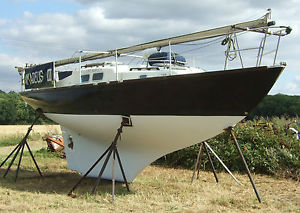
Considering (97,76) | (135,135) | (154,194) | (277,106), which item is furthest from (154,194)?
(277,106)

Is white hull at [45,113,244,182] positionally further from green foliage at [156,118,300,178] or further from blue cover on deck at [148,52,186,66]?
green foliage at [156,118,300,178]

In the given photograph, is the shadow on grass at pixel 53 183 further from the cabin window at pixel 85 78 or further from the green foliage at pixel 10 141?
the green foliage at pixel 10 141

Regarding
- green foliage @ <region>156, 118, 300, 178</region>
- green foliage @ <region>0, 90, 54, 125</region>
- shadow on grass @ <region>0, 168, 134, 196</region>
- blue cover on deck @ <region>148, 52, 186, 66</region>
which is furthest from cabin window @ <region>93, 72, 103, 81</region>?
green foliage @ <region>0, 90, 54, 125</region>

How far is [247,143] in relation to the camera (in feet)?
32.6

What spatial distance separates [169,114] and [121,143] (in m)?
1.68

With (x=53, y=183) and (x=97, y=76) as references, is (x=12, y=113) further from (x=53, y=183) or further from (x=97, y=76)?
(x=97, y=76)

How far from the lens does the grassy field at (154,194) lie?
5.78m

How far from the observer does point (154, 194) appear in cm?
682

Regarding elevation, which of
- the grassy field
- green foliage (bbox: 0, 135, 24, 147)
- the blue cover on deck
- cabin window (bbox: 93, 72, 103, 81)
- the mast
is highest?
the mast

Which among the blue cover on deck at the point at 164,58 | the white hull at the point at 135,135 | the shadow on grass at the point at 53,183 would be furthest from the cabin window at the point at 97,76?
the shadow on grass at the point at 53,183

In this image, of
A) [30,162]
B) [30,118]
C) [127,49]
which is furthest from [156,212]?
[30,118]

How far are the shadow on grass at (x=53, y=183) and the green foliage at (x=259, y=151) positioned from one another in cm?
325

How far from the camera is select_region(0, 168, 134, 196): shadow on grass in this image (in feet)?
24.0

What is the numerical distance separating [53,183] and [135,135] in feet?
8.71
